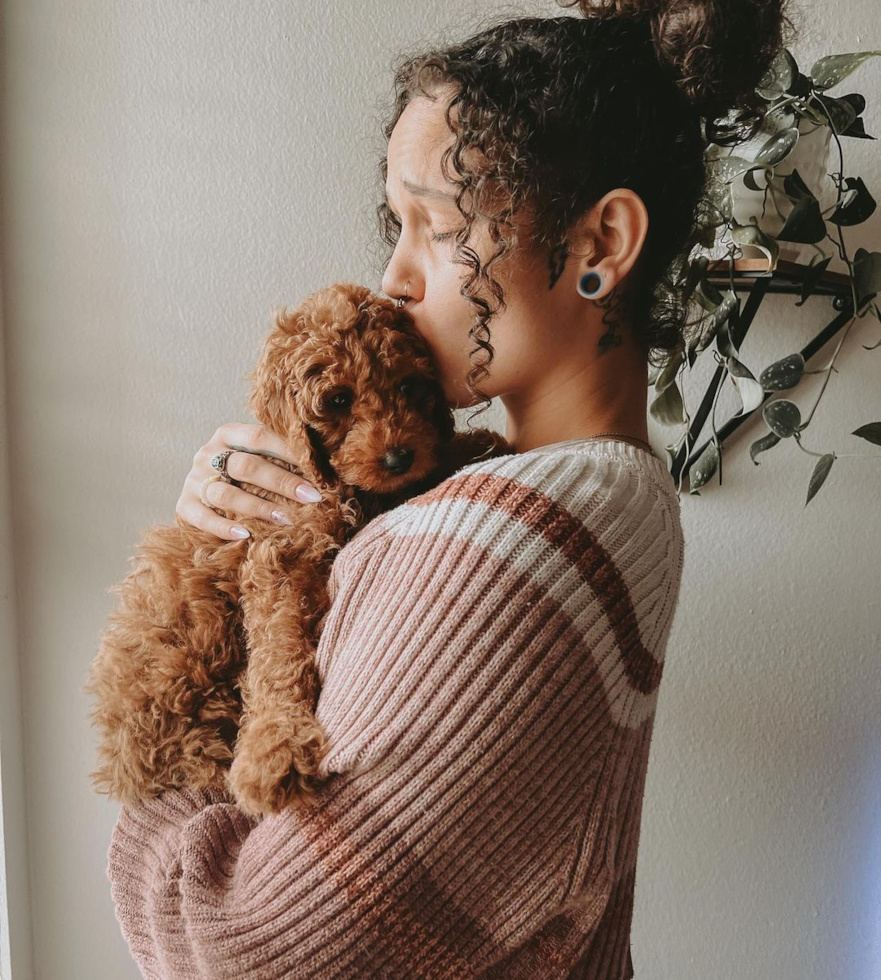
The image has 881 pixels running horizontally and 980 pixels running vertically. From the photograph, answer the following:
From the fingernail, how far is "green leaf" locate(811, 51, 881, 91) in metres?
0.96

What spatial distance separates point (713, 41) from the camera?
33.4 inches

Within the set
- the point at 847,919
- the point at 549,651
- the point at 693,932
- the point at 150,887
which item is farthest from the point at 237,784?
the point at 847,919

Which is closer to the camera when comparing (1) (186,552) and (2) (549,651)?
(2) (549,651)

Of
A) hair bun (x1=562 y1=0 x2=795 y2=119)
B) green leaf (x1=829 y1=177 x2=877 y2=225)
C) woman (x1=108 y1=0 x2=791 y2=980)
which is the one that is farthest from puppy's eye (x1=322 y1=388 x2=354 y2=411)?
green leaf (x1=829 y1=177 x2=877 y2=225)

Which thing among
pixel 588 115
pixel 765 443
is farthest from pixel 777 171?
pixel 588 115

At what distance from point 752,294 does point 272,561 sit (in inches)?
35.9

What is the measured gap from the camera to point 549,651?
27.0 inches

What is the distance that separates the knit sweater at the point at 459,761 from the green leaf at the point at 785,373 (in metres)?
0.70

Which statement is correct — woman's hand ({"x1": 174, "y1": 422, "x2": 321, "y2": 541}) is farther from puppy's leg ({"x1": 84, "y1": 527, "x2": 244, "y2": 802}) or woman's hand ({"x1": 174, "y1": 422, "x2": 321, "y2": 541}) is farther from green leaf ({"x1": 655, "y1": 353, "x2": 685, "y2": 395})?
green leaf ({"x1": 655, "y1": 353, "x2": 685, "y2": 395})

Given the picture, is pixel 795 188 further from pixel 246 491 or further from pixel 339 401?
pixel 246 491

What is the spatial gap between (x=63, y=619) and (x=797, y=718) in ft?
4.86

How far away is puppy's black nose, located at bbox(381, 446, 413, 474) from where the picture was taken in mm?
888

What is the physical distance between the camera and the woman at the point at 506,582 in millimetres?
659

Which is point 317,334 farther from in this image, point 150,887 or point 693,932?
point 693,932
